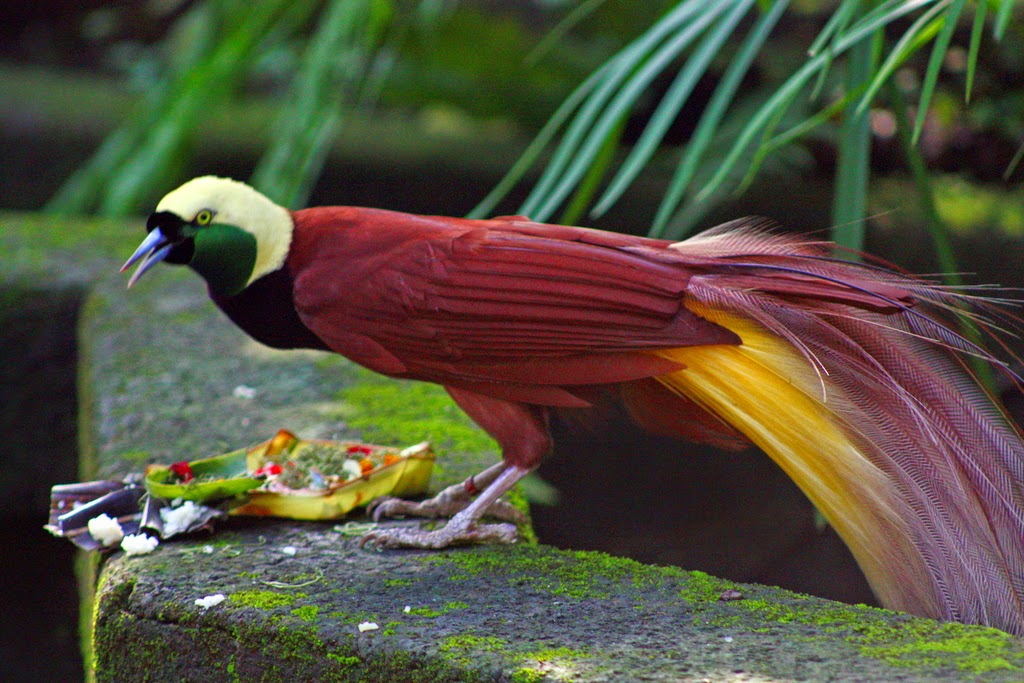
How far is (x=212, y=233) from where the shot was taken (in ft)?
4.88

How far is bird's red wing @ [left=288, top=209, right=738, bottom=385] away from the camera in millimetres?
1382

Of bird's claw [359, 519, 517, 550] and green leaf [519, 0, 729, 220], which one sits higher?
green leaf [519, 0, 729, 220]

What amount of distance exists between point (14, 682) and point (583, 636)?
5.65ft

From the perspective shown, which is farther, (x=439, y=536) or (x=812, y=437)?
(x=439, y=536)

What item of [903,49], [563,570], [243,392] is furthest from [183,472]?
[903,49]

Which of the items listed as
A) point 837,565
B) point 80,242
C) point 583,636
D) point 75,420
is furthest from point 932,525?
point 80,242

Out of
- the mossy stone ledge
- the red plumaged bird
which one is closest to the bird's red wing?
the red plumaged bird

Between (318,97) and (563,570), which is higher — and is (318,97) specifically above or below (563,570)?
above

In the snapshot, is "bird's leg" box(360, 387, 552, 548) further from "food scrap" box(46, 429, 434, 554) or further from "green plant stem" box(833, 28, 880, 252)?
"green plant stem" box(833, 28, 880, 252)

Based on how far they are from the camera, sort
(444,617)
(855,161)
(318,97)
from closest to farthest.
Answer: (444,617) → (855,161) → (318,97)

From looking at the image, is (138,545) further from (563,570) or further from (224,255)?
(563,570)

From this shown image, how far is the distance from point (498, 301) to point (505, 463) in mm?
247

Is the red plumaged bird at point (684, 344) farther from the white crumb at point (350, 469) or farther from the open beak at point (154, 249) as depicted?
the white crumb at point (350, 469)

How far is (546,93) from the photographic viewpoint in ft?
14.3
